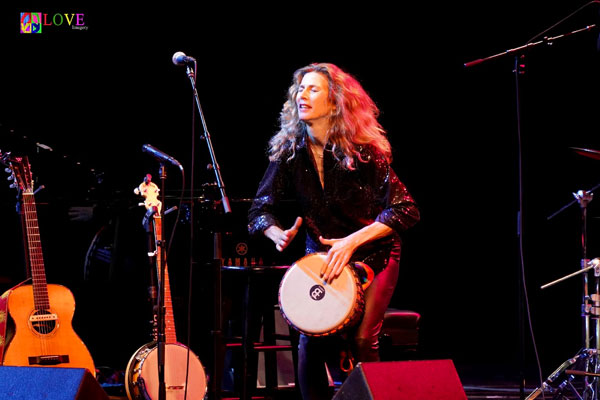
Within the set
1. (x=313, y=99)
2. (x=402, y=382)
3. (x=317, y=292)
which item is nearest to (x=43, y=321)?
(x=317, y=292)

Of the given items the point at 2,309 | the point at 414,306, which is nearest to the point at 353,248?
the point at 2,309

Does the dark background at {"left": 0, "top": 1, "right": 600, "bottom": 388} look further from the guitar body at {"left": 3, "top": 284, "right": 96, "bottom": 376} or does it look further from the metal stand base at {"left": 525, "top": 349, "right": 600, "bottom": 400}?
the guitar body at {"left": 3, "top": 284, "right": 96, "bottom": 376}

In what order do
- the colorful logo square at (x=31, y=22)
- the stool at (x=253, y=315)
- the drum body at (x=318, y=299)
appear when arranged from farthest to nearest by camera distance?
1. the colorful logo square at (x=31, y=22)
2. the stool at (x=253, y=315)
3. the drum body at (x=318, y=299)

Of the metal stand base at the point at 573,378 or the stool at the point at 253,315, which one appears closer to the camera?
the stool at the point at 253,315

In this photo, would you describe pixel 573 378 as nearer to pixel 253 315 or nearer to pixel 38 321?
pixel 253 315

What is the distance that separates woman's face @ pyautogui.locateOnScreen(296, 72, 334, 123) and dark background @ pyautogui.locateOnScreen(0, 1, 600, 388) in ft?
9.26

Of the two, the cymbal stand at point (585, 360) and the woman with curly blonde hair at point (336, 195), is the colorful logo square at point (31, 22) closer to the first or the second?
the woman with curly blonde hair at point (336, 195)

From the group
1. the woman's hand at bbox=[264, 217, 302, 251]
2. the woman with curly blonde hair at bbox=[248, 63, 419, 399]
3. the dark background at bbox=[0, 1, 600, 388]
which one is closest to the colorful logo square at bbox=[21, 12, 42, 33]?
the dark background at bbox=[0, 1, 600, 388]

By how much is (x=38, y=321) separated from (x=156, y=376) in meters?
0.74

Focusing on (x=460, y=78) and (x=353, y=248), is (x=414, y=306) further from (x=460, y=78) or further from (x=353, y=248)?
(x=353, y=248)

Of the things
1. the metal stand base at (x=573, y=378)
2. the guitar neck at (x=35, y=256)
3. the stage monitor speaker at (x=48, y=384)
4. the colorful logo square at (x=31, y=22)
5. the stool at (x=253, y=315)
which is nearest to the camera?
the stage monitor speaker at (x=48, y=384)

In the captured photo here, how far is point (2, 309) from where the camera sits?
388 cm

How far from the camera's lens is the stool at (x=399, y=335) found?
457 cm

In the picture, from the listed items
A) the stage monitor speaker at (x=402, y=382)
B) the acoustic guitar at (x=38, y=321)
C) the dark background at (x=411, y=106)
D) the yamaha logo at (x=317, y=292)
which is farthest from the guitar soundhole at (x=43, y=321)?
the dark background at (x=411, y=106)
